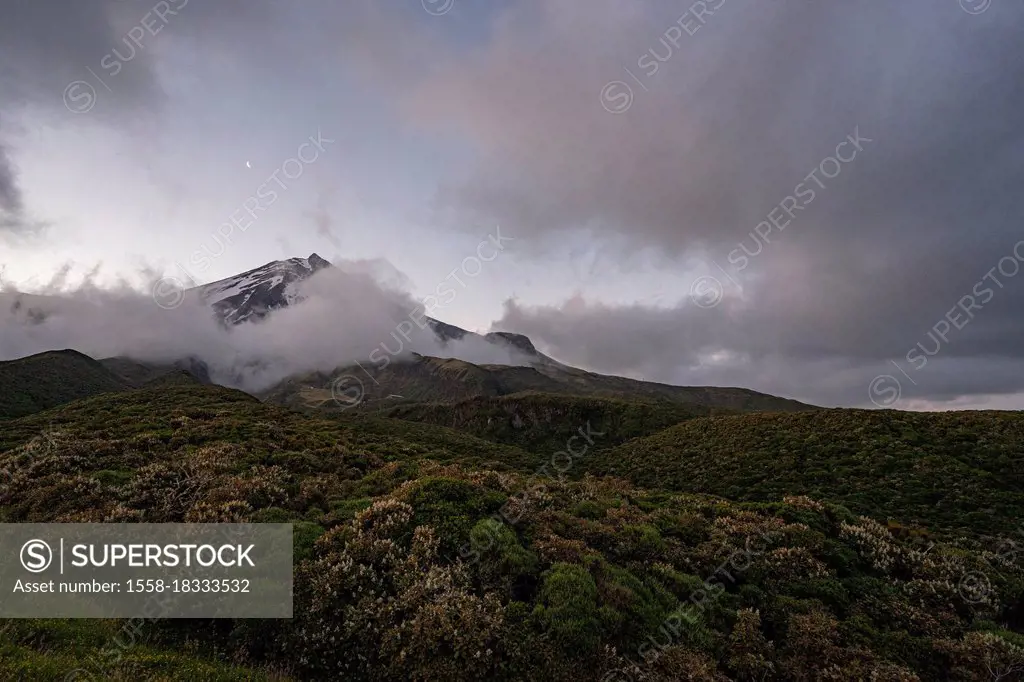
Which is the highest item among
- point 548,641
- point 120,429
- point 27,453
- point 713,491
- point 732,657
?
point 120,429

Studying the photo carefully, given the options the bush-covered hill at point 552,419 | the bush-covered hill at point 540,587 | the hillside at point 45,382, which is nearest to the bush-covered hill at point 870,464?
the bush-covered hill at point 540,587

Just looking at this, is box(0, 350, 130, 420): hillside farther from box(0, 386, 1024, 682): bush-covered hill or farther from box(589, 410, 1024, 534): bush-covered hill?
box(589, 410, 1024, 534): bush-covered hill

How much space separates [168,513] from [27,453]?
573 inches

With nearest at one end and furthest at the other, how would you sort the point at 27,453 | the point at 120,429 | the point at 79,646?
the point at 79,646 → the point at 27,453 → the point at 120,429

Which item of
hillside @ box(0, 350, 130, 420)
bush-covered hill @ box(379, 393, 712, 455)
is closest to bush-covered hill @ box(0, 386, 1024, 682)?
bush-covered hill @ box(379, 393, 712, 455)

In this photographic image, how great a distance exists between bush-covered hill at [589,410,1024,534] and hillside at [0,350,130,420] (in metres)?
101

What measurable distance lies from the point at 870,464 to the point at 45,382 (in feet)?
521

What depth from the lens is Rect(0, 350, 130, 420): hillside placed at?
82.2 meters

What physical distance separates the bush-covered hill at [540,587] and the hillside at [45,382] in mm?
85249

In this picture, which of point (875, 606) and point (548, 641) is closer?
point (548, 641)

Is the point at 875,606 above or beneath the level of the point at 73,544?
beneath

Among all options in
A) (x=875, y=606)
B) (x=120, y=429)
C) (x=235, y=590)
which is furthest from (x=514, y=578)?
(x=120, y=429)

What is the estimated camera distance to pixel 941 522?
2438 cm

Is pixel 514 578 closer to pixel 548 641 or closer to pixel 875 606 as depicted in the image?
pixel 548 641
